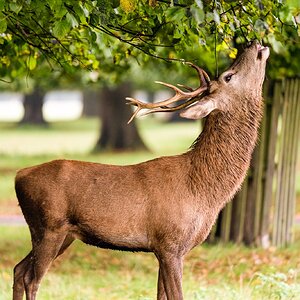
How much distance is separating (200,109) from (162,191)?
1.95ft

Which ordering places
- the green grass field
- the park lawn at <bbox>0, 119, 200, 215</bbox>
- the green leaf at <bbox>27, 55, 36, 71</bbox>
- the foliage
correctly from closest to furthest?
the foliage, the green leaf at <bbox>27, 55, 36, 71</bbox>, the green grass field, the park lawn at <bbox>0, 119, 200, 215</bbox>

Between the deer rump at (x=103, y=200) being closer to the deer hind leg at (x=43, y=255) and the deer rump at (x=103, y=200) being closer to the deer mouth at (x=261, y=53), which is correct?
the deer hind leg at (x=43, y=255)

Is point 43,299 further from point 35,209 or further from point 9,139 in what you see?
point 9,139

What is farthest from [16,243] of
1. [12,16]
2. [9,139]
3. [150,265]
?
[9,139]

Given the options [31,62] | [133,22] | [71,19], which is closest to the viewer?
[71,19]

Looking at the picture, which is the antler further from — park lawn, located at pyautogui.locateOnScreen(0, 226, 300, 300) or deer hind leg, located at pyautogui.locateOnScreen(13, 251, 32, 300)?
park lawn, located at pyautogui.locateOnScreen(0, 226, 300, 300)

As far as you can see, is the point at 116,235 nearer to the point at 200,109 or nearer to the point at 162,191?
the point at 162,191

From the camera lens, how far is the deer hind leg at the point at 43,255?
5855mm

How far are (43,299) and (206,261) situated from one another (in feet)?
10.9

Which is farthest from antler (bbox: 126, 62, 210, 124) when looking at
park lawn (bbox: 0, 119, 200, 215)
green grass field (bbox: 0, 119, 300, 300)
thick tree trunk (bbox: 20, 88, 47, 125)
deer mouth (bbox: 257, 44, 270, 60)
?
thick tree trunk (bbox: 20, 88, 47, 125)

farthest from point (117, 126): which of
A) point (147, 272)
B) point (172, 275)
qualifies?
point (172, 275)

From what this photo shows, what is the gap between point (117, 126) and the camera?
29797mm

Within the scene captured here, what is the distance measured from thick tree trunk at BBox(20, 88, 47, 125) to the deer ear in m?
41.1

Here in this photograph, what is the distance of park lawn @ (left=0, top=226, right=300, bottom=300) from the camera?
8125 mm
